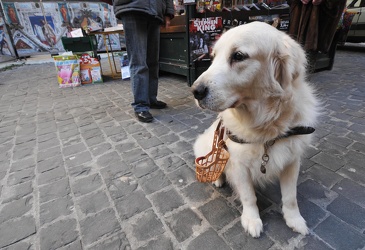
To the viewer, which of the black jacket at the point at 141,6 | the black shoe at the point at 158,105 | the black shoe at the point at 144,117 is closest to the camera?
the black jacket at the point at 141,6

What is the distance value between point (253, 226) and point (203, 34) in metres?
3.95

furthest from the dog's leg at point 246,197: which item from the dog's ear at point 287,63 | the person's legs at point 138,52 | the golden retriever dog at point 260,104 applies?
the person's legs at point 138,52

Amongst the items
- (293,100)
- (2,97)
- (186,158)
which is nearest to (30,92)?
(2,97)

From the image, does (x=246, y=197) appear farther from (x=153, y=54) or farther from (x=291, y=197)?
(x=153, y=54)

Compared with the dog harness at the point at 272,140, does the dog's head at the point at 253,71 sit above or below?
above

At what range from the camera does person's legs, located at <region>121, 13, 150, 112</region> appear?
297 centimetres

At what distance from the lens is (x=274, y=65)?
1.26 m

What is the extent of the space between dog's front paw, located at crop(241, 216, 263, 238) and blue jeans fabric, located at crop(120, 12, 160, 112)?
2.38m

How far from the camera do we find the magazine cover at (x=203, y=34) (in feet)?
14.0

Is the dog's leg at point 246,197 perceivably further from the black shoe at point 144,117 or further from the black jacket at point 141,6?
the black jacket at point 141,6

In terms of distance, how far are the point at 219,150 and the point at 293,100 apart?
1.88 feet

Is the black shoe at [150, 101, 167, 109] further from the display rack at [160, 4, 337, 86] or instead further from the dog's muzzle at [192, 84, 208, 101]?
the dog's muzzle at [192, 84, 208, 101]

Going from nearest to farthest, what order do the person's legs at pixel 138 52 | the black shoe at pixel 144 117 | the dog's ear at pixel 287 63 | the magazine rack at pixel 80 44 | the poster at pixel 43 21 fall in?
the dog's ear at pixel 287 63 < the person's legs at pixel 138 52 < the black shoe at pixel 144 117 < the magazine rack at pixel 80 44 < the poster at pixel 43 21

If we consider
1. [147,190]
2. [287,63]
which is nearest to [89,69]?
[147,190]
